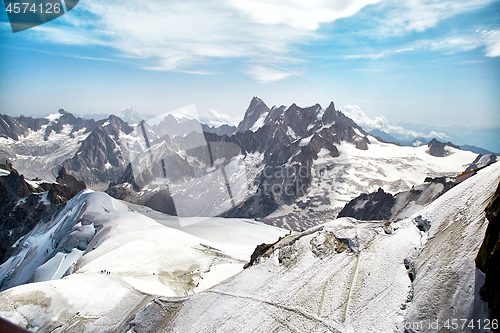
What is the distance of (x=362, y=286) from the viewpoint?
13188 millimetres

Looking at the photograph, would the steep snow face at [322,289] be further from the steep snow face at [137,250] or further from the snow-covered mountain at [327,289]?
the steep snow face at [137,250]

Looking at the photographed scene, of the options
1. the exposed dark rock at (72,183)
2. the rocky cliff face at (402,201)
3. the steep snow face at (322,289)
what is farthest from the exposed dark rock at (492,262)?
the exposed dark rock at (72,183)

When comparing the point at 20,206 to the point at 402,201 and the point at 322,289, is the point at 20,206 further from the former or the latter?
the point at 402,201

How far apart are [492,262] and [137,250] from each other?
34.2 metres

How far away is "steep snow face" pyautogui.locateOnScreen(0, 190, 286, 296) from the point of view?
87.2ft

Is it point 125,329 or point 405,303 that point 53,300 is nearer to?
point 125,329

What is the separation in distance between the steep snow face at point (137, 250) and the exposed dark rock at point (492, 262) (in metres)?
21.0

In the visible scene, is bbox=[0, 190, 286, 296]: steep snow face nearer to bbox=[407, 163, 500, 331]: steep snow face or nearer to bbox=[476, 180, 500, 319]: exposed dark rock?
bbox=[407, 163, 500, 331]: steep snow face

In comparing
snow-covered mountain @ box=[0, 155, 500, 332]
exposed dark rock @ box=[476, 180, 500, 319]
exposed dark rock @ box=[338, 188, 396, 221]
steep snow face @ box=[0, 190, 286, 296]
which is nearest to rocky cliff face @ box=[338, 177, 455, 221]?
exposed dark rock @ box=[338, 188, 396, 221]

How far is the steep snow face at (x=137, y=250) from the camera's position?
26594mm

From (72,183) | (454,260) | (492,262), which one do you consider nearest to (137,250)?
(454,260)

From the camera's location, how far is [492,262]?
9.30 meters

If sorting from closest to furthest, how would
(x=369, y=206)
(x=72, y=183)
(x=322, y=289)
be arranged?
(x=322, y=289)
(x=369, y=206)
(x=72, y=183)

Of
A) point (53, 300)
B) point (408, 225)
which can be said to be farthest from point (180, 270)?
point (408, 225)
